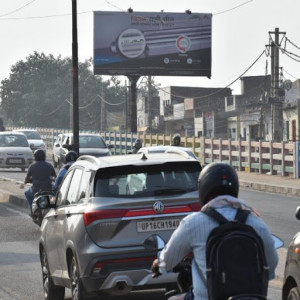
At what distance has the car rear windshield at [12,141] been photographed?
1678 inches

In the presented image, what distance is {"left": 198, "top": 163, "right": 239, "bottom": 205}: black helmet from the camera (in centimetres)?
511

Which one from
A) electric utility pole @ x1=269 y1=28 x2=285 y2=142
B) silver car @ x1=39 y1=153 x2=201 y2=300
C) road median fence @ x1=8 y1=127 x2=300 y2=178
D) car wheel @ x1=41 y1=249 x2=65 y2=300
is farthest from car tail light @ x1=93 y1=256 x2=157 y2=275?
electric utility pole @ x1=269 y1=28 x2=285 y2=142

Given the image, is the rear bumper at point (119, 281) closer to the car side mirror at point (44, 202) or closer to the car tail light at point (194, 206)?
the car tail light at point (194, 206)

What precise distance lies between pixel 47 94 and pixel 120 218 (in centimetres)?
10807

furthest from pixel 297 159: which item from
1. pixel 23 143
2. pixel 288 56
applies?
pixel 288 56

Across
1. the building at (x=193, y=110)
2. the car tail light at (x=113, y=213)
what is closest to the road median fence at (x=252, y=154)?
the car tail light at (x=113, y=213)

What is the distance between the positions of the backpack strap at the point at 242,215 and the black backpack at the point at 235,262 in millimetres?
60

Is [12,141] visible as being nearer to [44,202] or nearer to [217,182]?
[44,202]

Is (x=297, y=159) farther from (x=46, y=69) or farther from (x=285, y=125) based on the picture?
(x=46, y=69)

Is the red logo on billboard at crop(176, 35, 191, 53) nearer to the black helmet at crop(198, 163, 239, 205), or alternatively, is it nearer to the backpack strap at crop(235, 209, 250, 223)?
the black helmet at crop(198, 163, 239, 205)

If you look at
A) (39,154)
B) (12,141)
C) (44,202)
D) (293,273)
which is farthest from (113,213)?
(12,141)

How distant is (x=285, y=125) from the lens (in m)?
76.3

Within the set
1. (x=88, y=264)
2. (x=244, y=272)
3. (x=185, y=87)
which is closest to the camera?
(x=244, y=272)

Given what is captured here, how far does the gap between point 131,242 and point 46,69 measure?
4407 inches
